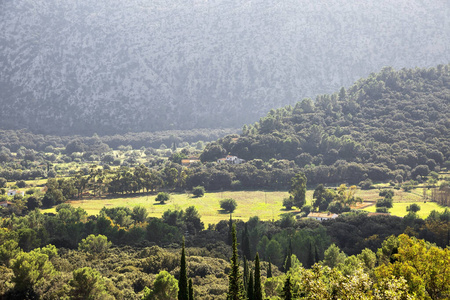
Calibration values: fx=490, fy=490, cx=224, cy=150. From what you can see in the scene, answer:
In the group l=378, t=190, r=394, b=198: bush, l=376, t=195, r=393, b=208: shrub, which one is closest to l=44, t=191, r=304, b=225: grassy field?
l=378, t=190, r=394, b=198: bush

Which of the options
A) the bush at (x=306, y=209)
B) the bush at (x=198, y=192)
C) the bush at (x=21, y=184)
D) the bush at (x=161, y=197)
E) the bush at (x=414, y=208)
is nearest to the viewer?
the bush at (x=414, y=208)

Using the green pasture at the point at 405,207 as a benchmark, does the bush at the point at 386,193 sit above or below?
above

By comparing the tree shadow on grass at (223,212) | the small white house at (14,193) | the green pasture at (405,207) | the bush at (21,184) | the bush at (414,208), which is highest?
the bush at (21,184)

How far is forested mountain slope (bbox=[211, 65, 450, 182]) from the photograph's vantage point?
134m

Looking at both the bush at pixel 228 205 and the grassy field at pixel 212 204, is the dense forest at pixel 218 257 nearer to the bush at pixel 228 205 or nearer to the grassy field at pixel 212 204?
the grassy field at pixel 212 204

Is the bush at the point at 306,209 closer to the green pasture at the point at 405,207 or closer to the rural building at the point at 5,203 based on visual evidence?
the green pasture at the point at 405,207

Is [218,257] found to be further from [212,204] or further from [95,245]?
[212,204]

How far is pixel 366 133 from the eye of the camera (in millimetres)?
159125

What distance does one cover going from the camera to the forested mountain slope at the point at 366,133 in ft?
441

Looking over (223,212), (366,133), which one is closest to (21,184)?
(223,212)

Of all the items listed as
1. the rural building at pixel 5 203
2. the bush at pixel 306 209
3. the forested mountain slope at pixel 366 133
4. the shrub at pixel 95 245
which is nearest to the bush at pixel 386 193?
the forested mountain slope at pixel 366 133

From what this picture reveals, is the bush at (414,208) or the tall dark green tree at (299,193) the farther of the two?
the tall dark green tree at (299,193)

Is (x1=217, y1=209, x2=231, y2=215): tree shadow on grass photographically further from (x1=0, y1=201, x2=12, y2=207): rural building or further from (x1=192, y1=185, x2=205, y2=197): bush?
(x1=0, y1=201, x2=12, y2=207): rural building

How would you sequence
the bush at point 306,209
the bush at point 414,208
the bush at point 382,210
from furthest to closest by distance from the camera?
the bush at point 306,209, the bush at point 382,210, the bush at point 414,208
